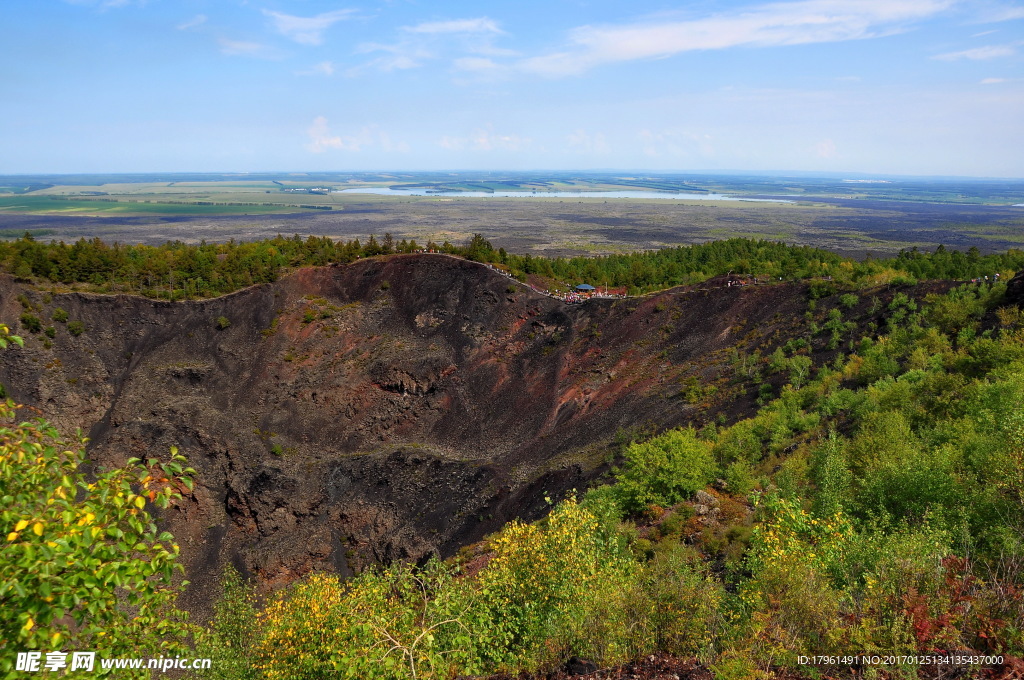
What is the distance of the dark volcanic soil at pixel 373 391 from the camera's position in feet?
142

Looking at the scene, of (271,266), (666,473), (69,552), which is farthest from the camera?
(271,266)

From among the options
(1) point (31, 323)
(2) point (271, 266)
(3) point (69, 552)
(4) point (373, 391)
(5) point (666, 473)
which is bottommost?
(4) point (373, 391)

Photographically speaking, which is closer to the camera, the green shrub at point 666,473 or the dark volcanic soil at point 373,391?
the green shrub at point 666,473

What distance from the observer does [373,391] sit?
5706 cm

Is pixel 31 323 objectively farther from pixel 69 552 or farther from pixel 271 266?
pixel 69 552

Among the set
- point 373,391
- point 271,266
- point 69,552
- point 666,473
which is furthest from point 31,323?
point 69,552

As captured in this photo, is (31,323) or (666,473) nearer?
(666,473)

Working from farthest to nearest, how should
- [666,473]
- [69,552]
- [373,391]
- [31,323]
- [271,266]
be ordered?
[271,266], [373,391], [31,323], [666,473], [69,552]

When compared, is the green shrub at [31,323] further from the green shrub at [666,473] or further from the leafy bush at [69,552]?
the leafy bush at [69,552]

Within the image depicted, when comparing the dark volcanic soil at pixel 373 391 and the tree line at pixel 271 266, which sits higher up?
the tree line at pixel 271 266

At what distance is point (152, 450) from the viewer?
47156mm

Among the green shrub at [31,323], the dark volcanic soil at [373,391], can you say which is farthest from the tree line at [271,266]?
the green shrub at [31,323]

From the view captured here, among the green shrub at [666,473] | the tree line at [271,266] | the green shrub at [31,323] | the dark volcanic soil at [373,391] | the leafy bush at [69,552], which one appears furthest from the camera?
the tree line at [271,266]

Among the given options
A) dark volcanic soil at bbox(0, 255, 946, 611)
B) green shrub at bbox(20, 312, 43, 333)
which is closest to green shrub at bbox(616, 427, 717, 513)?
dark volcanic soil at bbox(0, 255, 946, 611)
